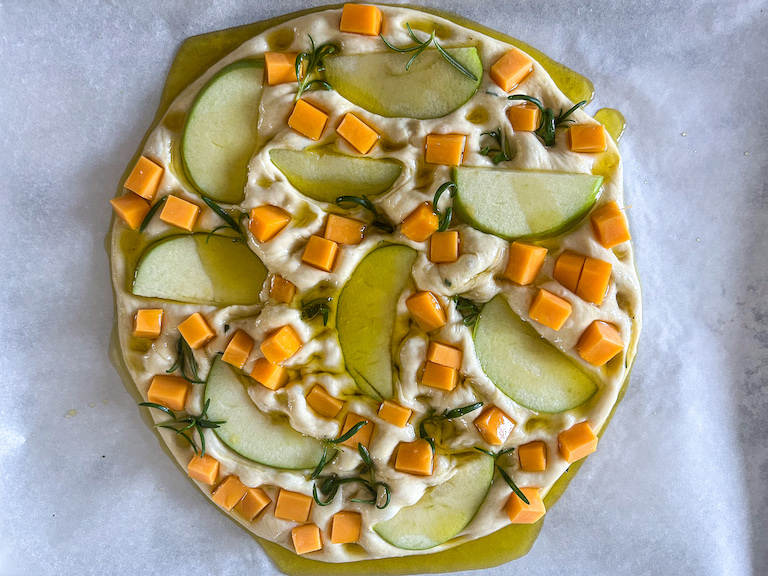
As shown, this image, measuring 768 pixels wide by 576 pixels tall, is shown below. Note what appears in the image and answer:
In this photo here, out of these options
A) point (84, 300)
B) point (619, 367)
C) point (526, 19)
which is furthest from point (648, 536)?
point (84, 300)

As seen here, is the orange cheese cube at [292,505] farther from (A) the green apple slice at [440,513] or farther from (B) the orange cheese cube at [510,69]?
(B) the orange cheese cube at [510,69]

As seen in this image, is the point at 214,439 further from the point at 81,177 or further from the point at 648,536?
the point at 648,536

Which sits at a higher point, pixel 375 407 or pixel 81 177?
pixel 81 177

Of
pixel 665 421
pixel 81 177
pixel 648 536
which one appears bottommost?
pixel 648 536

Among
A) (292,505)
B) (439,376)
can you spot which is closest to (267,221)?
(439,376)

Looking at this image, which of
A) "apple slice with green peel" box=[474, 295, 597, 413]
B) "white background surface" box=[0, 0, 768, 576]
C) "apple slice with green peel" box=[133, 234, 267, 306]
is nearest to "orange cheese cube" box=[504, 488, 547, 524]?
"white background surface" box=[0, 0, 768, 576]

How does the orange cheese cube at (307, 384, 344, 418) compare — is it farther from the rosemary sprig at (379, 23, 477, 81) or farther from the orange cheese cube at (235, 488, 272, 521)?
the rosemary sprig at (379, 23, 477, 81)
